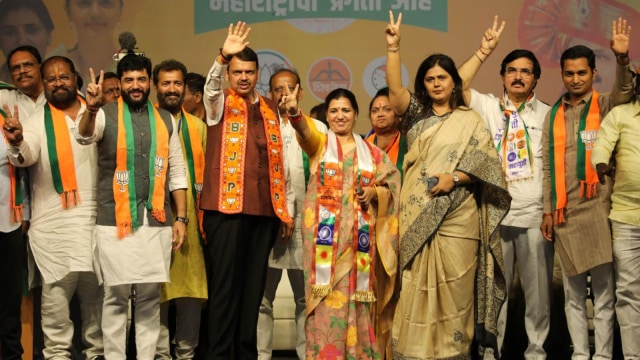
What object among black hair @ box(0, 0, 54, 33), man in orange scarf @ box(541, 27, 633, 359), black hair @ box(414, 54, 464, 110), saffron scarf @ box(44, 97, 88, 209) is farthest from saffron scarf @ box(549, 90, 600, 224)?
black hair @ box(0, 0, 54, 33)

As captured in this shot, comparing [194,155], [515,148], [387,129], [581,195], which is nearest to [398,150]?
[387,129]

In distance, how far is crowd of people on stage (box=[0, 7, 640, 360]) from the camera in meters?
4.25

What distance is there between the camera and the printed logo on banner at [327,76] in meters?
6.71

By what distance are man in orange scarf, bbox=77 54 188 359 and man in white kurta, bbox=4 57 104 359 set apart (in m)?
0.14

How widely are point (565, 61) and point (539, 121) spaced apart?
37 cm

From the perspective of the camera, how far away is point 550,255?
4.84 metres

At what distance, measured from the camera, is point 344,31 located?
6.69 metres

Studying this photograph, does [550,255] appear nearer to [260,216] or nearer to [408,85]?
[260,216]

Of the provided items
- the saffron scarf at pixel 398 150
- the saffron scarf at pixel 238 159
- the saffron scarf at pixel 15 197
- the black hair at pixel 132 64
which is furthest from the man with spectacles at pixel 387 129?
the saffron scarf at pixel 15 197

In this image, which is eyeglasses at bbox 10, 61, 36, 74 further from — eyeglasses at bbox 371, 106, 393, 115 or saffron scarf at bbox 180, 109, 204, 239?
eyeglasses at bbox 371, 106, 393, 115

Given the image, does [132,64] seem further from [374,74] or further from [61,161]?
[374,74]

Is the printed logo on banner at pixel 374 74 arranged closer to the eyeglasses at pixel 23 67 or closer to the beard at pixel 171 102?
the beard at pixel 171 102

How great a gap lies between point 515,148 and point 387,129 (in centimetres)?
73

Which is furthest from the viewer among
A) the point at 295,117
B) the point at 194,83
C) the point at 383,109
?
the point at 194,83
